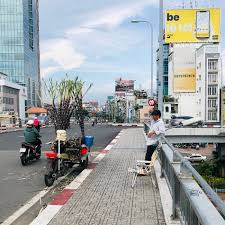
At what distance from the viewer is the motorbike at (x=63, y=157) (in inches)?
353

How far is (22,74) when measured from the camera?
110 meters

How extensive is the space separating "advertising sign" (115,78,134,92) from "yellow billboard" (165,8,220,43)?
55.0 m

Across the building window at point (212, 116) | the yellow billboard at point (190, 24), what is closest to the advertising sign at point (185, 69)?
the building window at point (212, 116)

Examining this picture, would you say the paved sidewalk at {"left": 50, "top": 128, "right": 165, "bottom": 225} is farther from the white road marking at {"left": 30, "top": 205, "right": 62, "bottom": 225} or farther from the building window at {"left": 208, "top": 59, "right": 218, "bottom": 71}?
the building window at {"left": 208, "top": 59, "right": 218, "bottom": 71}

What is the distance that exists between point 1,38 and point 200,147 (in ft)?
216

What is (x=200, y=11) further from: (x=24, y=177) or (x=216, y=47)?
(x=24, y=177)

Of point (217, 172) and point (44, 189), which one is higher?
point (44, 189)

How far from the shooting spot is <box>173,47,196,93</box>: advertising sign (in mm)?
81062

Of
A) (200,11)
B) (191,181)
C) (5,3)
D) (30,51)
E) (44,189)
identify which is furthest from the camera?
(30,51)

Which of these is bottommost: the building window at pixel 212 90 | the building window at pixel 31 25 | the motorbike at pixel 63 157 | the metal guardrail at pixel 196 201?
the motorbike at pixel 63 157

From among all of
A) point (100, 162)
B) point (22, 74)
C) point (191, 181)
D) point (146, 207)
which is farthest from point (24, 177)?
point (22, 74)

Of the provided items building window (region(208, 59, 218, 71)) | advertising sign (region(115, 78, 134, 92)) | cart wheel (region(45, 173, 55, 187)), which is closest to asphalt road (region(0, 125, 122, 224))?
cart wheel (region(45, 173, 55, 187))

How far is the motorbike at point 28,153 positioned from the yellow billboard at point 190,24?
54.3 m

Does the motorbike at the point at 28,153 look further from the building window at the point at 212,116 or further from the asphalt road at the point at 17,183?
the building window at the point at 212,116
